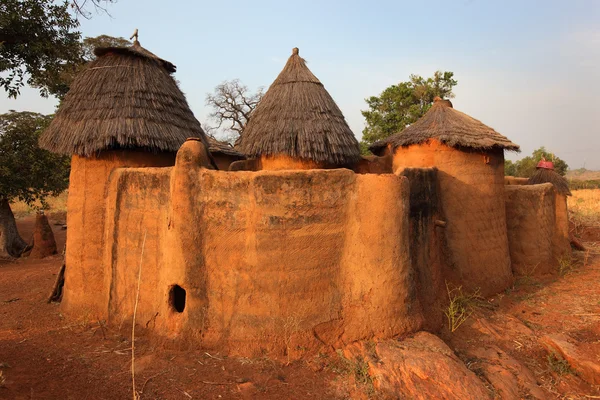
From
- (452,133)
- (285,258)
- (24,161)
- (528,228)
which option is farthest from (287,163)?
(24,161)

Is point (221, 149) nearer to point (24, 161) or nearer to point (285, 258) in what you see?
point (24, 161)

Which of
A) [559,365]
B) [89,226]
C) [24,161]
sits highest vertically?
[24,161]

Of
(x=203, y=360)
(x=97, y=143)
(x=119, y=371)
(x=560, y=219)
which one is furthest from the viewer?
(x=560, y=219)

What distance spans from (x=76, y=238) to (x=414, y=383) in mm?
5001

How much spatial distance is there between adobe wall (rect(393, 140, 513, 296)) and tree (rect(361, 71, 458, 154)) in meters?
11.1

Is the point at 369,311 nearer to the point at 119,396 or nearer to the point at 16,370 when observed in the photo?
the point at 119,396

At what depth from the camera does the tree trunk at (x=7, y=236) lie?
11663 millimetres

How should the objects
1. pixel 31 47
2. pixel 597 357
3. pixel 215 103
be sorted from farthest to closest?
pixel 215 103 → pixel 31 47 → pixel 597 357

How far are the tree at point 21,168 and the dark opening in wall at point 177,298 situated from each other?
25.6 ft

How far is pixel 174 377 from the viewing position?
442cm

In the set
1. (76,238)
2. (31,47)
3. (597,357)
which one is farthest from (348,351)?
(31,47)

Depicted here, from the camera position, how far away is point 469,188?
7.40 metres

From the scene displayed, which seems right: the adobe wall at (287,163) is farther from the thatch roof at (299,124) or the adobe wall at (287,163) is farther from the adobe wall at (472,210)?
the adobe wall at (472,210)

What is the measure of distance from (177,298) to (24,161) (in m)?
8.33
